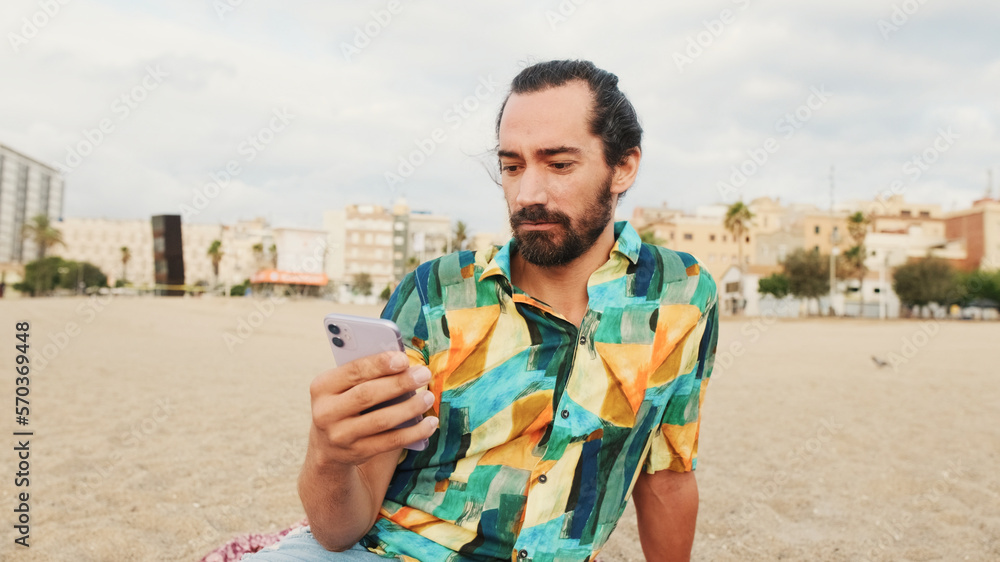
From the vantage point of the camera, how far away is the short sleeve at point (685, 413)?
2.06 metres

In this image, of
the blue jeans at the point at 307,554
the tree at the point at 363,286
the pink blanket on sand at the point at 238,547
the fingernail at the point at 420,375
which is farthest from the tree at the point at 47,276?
the fingernail at the point at 420,375

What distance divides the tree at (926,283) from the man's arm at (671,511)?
5628cm

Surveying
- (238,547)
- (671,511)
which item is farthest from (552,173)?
(238,547)

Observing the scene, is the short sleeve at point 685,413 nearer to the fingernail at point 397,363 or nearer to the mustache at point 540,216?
the mustache at point 540,216

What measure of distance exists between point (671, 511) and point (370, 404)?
129cm

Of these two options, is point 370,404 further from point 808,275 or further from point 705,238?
point 705,238

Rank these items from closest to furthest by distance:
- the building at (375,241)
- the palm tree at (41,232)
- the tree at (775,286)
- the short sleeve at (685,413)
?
the short sleeve at (685,413) < the tree at (775,286) < the palm tree at (41,232) < the building at (375,241)

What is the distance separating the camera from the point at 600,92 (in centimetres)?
211

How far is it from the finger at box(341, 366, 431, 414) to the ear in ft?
3.67

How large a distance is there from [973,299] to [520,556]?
63.6 m

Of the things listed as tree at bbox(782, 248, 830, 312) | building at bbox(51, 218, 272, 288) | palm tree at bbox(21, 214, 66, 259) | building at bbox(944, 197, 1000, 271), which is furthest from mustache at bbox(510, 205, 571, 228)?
building at bbox(51, 218, 272, 288)

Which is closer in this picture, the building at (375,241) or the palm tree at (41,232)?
the palm tree at (41,232)

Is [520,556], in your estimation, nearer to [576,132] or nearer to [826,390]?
[576,132]

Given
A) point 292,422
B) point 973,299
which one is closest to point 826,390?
point 292,422
